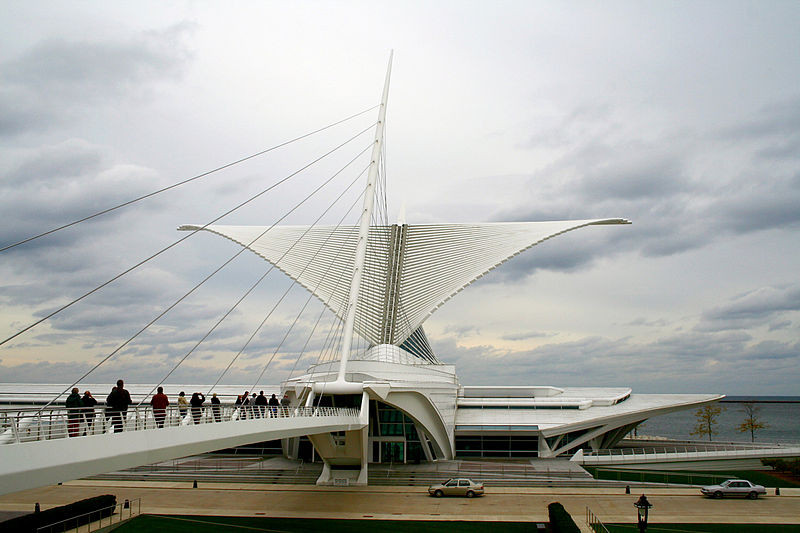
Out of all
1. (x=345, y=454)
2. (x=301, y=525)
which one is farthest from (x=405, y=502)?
(x=301, y=525)

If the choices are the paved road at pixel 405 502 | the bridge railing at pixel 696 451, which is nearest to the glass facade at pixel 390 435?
the paved road at pixel 405 502

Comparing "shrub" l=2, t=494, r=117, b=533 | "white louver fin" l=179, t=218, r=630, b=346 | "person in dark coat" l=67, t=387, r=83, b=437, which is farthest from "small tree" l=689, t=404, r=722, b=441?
"person in dark coat" l=67, t=387, r=83, b=437

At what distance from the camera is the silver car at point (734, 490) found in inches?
1067

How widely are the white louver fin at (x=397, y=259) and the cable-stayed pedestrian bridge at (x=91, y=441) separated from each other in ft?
80.4

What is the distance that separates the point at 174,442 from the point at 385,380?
17497mm

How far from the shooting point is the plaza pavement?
2350cm

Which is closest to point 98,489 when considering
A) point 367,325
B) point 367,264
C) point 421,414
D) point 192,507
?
point 192,507

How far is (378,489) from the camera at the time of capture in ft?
95.0

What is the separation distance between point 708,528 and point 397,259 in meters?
27.4

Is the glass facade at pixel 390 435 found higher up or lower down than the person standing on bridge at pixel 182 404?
lower down

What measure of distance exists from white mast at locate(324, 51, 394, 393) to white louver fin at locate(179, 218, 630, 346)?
8.69m

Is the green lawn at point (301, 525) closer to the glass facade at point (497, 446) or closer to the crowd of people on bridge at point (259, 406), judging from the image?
the crowd of people on bridge at point (259, 406)

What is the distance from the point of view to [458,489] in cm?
2717

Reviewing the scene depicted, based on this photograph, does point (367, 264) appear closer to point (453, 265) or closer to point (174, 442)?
point (453, 265)
